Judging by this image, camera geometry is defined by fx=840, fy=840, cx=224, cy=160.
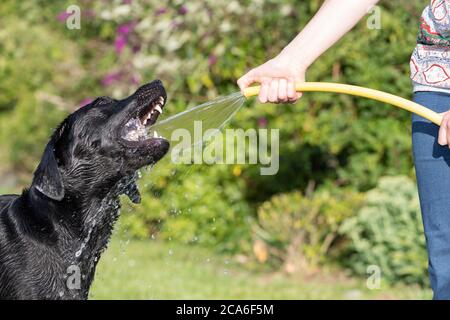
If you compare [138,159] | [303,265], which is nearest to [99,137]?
[138,159]

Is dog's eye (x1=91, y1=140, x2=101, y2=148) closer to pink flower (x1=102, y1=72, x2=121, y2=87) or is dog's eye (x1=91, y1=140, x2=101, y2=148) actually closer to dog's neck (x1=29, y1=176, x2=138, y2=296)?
dog's neck (x1=29, y1=176, x2=138, y2=296)

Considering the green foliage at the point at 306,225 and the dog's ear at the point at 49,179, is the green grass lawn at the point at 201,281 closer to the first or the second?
the green foliage at the point at 306,225

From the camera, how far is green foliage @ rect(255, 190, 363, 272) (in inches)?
289

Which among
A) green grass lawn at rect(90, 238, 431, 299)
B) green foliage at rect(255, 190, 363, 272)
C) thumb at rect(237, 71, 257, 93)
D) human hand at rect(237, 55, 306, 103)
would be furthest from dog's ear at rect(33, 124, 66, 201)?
green foliage at rect(255, 190, 363, 272)

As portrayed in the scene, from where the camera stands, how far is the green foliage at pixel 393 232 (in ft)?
21.8

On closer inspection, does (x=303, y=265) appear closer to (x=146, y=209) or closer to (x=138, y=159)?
(x=146, y=209)

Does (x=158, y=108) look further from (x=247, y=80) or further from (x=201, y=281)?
(x=201, y=281)

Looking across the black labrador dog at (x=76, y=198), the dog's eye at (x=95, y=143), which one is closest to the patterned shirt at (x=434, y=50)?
the black labrador dog at (x=76, y=198)

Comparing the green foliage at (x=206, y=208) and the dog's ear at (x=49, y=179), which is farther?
the green foliage at (x=206, y=208)

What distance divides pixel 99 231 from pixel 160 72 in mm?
4459

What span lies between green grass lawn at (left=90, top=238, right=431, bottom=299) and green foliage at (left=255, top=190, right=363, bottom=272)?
199 millimetres

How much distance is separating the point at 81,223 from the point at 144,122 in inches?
24.1

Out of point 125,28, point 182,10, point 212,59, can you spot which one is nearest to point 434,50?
point 212,59

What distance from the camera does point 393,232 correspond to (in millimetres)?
6750
